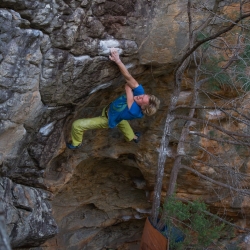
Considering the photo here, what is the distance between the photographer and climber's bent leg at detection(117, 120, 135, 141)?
18.2 ft

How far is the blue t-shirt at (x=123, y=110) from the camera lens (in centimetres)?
471

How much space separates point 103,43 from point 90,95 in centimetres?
78

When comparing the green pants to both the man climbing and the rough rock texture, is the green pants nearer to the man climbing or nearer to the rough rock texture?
the man climbing

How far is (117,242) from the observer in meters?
8.44

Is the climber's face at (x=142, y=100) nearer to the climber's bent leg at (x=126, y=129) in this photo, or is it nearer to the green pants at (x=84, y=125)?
the green pants at (x=84, y=125)

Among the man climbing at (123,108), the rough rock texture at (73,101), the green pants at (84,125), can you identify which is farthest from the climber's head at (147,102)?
the green pants at (84,125)

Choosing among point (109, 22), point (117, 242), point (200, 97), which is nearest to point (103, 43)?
point (109, 22)

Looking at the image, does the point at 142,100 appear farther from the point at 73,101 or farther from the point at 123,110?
the point at 73,101

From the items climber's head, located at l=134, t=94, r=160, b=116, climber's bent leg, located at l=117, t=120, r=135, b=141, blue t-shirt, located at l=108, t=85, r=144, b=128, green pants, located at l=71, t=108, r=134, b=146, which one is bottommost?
climber's bent leg, located at l=117, t=120, r=135, b=141

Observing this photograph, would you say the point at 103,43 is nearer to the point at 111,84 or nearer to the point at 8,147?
the point at 111,84

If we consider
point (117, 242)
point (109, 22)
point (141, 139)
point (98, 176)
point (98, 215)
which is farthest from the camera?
point (117, 242)

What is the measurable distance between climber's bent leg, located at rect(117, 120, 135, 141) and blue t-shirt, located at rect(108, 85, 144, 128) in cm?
46

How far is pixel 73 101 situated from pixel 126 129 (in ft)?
3.19

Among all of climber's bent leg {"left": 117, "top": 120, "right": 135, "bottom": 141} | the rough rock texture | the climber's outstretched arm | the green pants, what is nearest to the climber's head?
the climber's outstretched arm
